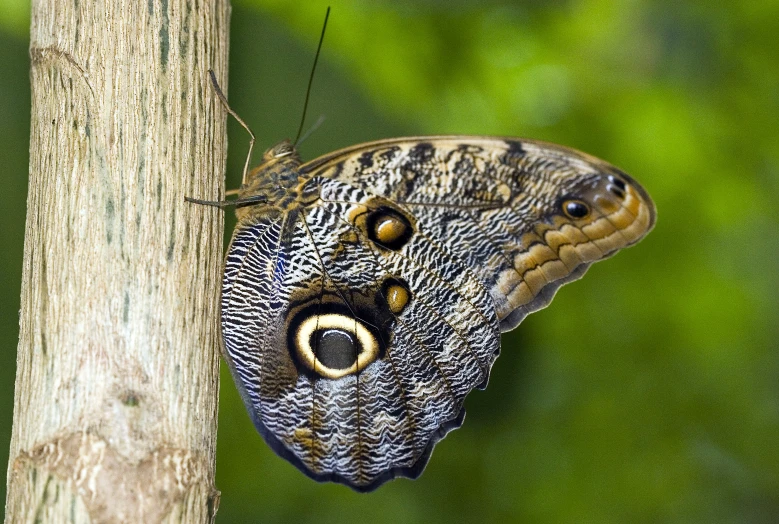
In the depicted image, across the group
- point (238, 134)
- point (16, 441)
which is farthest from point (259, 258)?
point (238, 134)

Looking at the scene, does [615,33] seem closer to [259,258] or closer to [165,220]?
[259,258]

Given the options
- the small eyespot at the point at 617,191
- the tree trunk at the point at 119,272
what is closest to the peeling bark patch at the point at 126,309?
the tree trunk at the point at 119,272

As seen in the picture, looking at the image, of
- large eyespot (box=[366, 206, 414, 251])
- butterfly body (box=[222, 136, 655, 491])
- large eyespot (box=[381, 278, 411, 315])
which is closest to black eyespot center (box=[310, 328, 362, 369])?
butterfly body (box=[222, 136, 655, 491])

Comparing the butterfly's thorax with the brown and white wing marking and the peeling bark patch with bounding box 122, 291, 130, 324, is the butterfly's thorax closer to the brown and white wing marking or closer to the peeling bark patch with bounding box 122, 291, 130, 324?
the brown and white wing marking

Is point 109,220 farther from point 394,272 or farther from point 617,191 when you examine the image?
point 617,191

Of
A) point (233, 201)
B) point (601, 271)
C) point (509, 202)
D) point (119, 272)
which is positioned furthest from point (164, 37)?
point (601, 271)

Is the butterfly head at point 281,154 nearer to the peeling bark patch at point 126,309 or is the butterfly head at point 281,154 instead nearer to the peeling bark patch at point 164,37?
the peeling bark patch at point 164,37
